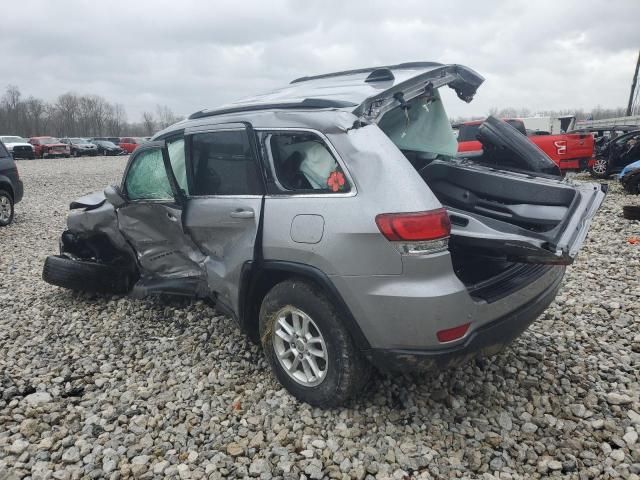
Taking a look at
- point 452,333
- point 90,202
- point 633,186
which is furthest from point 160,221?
point 633,186

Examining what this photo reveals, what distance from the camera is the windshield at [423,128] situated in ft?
12.2

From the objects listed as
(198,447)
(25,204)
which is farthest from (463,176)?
(25,204)

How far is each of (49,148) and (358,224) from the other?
3575cm

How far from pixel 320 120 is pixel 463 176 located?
136 centimetres

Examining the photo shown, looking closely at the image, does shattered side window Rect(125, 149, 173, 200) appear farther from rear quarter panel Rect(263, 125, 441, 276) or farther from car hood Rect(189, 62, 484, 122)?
rear quarter panel Rect(263, 125, 441, 276)

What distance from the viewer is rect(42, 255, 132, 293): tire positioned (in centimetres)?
479

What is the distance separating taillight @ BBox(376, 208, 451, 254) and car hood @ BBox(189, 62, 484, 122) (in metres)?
0.70

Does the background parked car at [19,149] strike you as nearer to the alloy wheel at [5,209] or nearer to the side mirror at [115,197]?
the alloy wheel at [5,209]

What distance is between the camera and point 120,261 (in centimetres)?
500

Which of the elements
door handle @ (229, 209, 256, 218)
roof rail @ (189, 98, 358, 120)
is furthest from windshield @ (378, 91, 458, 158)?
door handle @ (229, 209, 256, 218)

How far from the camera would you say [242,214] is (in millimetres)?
3113

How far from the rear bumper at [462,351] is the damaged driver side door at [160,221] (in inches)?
66.6

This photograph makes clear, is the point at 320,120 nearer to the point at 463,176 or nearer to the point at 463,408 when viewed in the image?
the point at 463,176

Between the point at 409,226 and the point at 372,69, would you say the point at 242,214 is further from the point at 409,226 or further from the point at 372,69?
the point at 372,69
